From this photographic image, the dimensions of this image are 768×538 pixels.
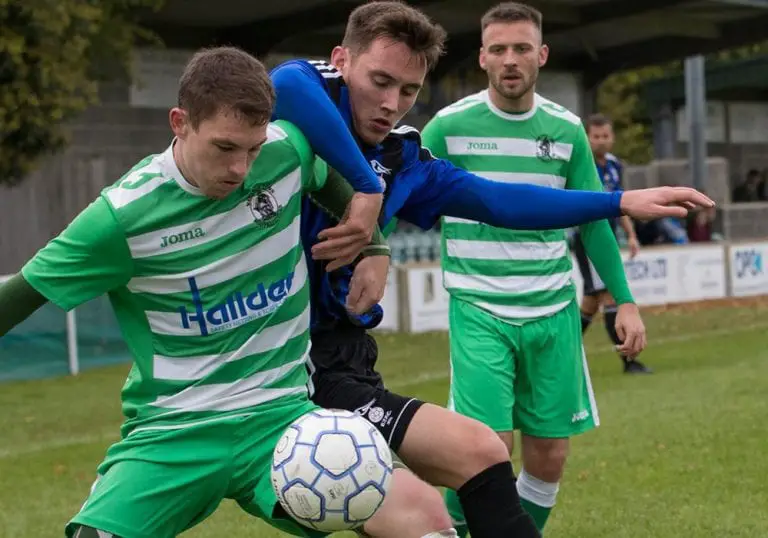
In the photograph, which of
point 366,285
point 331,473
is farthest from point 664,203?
point 331,473

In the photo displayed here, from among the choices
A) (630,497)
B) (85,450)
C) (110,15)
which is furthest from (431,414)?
Result: (110,15)

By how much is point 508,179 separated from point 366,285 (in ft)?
6.39

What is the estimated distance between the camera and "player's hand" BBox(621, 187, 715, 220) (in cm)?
382

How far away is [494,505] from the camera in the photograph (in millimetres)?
3664

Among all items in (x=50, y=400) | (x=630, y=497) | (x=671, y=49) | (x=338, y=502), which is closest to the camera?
(x=338, y=502)

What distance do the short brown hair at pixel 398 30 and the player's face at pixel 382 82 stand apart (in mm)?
21

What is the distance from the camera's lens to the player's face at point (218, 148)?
133 inches

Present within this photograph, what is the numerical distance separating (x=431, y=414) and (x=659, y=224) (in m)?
18.9

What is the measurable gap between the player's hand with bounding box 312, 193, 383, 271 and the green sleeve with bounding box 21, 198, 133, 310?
0.58 meters

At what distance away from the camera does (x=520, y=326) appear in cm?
561

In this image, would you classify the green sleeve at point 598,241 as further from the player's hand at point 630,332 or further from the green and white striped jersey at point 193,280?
the green and white striped jersey at point 193,280

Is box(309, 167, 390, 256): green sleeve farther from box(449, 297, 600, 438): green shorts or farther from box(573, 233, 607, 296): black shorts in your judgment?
box(573, 233, 607, 296): black shorts

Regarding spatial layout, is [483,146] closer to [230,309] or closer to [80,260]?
[230,309]

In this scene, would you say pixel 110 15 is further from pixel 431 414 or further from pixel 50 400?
pixel 431 414
